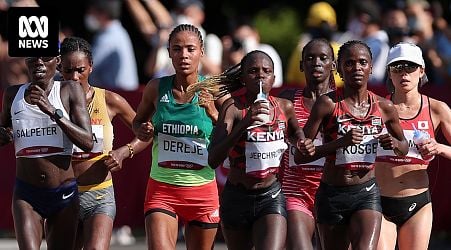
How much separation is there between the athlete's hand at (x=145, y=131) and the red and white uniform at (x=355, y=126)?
147cm

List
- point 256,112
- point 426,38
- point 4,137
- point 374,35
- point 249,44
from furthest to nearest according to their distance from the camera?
1. point 249,44
2. point 426,38
3. point 374,35
4. point 4,137
5. point 256,112

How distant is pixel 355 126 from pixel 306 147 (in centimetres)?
49

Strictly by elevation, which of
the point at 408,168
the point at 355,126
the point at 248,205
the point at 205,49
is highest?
the point at 205,49

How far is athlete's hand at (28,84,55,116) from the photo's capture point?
1086cm

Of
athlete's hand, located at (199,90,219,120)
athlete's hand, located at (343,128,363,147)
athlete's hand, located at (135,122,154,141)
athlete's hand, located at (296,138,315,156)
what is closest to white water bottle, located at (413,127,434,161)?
athlete's hand, located at (343,128,363,147)

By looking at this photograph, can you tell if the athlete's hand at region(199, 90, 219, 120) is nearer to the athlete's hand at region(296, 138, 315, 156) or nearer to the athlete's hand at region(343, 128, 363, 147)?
the athlete's hand at region(296, 138, 315, 156)

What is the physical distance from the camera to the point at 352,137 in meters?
11.1

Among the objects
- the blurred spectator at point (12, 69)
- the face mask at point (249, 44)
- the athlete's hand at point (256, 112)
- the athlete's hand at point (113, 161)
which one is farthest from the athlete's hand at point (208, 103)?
the face mask at point (249, 44)

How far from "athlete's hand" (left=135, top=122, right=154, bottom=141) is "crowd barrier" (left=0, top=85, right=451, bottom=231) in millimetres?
4311

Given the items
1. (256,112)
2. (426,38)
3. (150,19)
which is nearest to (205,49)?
(150,19)

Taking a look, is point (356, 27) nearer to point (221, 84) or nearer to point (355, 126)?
point (221, 84)

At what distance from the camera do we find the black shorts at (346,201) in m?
11.4

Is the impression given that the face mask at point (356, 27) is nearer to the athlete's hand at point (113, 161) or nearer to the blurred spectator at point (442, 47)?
the blurred spectator at point (442, 47)

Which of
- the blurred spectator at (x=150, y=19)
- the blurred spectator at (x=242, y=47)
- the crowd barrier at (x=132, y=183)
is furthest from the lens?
the blurred spectator at (x=150, y=19)
